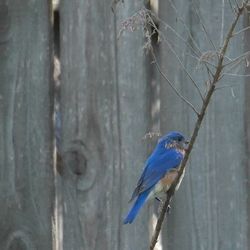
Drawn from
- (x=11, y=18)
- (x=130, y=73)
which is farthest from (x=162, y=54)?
(x=11, y=18)

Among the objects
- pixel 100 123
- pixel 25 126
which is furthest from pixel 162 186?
pixel 25 126

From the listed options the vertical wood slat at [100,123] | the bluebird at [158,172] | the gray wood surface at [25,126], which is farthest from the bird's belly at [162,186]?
the gray wood surface at [25,126]

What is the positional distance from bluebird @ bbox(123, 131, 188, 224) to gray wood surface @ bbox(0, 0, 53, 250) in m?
0.42

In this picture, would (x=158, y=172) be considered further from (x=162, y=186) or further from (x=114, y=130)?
(x=114, y=130)

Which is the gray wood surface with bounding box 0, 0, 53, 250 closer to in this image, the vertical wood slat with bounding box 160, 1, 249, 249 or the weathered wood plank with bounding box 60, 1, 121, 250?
the weathered wood plank with bounding box 60, 1, 121, 250

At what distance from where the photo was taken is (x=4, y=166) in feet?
11.6

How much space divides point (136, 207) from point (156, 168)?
35 cm

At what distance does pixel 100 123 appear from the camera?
3418 mm

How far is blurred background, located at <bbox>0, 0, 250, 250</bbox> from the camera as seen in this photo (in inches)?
133

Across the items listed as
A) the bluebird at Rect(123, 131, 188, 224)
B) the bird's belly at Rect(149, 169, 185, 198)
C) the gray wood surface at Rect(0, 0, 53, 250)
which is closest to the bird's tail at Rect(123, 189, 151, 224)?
the bluebird at Rect(123, 131, 188, 224)

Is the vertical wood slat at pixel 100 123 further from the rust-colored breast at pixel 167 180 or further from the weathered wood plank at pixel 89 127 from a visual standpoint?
the rust-colored breast at pixel 167 180

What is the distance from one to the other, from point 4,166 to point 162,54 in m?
0.81

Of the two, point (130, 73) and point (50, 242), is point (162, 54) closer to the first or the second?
point (130, 73)

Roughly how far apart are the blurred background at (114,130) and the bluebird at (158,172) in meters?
0.07
